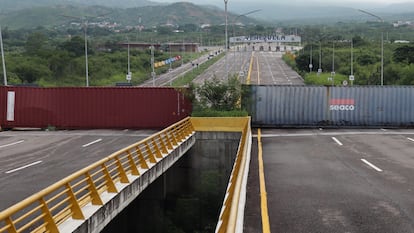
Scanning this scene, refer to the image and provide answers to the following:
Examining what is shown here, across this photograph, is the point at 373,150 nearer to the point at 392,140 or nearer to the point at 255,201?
the point at 392,140

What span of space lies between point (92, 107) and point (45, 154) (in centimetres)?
916

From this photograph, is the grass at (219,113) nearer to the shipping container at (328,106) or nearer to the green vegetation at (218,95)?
the green vegetation at (218,95)

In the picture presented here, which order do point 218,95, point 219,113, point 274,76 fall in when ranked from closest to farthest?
point 219,113 → point 218,95 → point 274,76

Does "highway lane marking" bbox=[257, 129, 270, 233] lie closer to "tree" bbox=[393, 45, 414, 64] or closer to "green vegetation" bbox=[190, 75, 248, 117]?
"green vegetation" bbox=[190, 75, 248, 117]

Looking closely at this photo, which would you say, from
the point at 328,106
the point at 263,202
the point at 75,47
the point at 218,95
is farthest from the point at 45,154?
the point at 75,47

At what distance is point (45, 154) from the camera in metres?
22.9

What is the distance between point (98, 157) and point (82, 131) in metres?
10.0

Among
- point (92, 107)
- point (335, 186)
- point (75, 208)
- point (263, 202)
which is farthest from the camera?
point (92, 107)

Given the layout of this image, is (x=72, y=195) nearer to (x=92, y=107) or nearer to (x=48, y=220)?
(x=48, y=220)

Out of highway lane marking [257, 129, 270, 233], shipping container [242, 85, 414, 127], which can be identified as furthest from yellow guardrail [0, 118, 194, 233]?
shipping container [242, 85, 414, 127]

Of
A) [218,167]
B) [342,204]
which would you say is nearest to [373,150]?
[218,167]

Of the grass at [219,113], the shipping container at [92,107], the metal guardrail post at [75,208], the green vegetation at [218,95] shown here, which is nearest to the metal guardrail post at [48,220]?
the metal guardrail post at [75,208]

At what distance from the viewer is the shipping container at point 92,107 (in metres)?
31.4

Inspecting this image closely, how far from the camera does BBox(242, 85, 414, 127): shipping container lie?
103 ft
